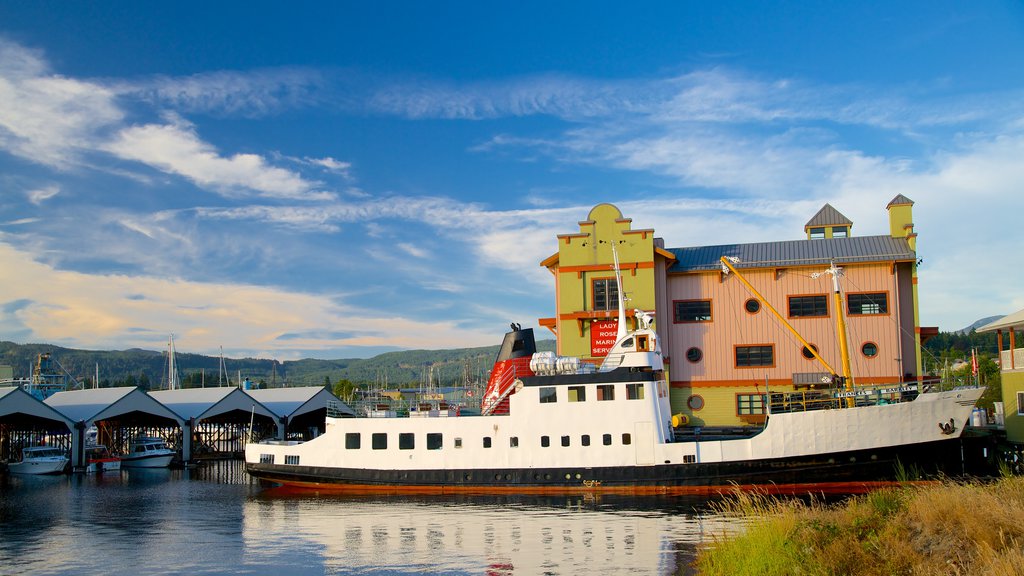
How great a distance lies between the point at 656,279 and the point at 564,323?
5083 millimetres

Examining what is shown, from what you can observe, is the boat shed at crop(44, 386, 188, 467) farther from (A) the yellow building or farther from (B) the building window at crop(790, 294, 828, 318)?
(B) the building window at crop(790, 294, 828, 318)

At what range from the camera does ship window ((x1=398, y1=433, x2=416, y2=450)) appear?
1220 inches

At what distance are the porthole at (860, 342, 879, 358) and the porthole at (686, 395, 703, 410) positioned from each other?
25.5 feet

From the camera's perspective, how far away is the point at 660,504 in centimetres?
2559

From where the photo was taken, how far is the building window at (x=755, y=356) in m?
36.7

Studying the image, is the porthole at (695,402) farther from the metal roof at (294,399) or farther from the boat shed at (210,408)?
the boat shed at (210,408)

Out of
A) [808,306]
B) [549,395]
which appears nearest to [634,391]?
[549,395]

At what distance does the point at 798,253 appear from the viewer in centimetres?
3762

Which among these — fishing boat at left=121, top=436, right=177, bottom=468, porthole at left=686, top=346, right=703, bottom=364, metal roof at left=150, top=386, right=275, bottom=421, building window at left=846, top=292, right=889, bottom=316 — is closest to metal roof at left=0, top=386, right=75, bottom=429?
fishing boat at left=121, top=436, right=177, bottom=468

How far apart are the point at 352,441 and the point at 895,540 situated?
929 inches

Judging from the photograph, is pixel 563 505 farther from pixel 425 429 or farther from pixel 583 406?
pixel 425 429

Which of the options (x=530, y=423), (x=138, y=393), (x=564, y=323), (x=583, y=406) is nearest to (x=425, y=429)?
(x=530, y=423)

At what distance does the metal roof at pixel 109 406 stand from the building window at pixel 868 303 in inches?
1616

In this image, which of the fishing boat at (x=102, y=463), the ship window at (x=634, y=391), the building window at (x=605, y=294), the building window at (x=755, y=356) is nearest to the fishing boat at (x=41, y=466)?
the fishing boat at (x=102, y=463)
